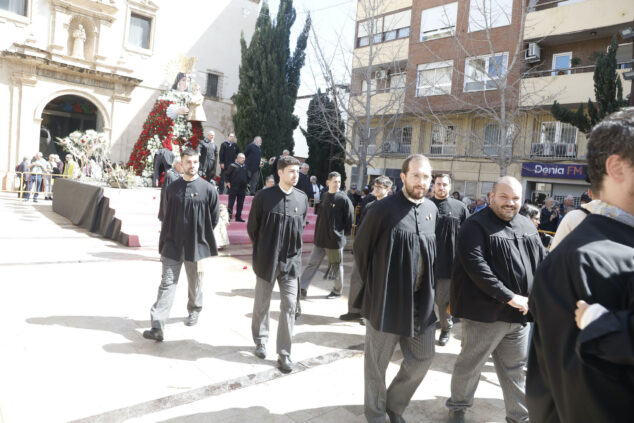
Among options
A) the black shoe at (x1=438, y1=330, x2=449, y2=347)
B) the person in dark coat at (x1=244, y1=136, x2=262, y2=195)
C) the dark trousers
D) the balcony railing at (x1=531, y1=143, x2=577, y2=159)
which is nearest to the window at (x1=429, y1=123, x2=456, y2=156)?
the balcony railing at (x1=531, y1=143, x2=577, y2=159)

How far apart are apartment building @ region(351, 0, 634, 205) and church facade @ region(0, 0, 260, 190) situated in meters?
8.23

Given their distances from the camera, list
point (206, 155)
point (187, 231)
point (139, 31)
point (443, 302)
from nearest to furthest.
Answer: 1. point (187, 231)
2. point (443, 302)
3. point (206, 155)
4. point (139, 31)

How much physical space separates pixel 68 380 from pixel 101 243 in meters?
6.81

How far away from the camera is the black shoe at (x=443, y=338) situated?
5.32 m

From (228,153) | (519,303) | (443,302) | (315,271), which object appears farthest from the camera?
(228,153)

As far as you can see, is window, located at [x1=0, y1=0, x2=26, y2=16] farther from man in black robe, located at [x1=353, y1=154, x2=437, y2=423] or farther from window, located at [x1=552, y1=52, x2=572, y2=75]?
window, located at [x1=552, y1=52, x2=572, y2=75]

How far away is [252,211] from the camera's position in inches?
185

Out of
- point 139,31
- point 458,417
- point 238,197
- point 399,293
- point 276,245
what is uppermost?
point 139,31

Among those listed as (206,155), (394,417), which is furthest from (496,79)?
(394,417)

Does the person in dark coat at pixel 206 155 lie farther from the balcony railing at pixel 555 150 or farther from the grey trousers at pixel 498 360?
the balcony railing at pixel 555 150

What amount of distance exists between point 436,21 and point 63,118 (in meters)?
20.3

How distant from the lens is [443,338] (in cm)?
535

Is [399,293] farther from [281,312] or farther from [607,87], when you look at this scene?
[607,87]

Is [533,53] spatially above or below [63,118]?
above
